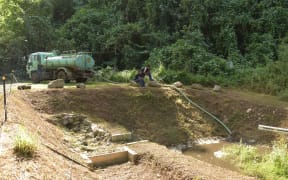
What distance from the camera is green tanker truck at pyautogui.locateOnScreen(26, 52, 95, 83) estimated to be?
15844 mm

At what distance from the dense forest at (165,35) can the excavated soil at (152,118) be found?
4517mm

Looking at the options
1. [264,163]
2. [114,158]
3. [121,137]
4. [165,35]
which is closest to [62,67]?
[121,137]

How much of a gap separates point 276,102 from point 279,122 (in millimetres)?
1948

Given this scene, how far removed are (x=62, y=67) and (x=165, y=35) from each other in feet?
30.9

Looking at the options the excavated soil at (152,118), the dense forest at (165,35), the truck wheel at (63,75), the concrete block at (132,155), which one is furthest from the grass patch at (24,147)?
the dense forest at (165,35)

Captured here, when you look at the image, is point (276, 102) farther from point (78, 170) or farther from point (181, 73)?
point (78, 170)

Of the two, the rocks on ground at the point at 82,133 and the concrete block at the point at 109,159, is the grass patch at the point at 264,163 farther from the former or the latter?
the rocks on ground at the point at 82,133

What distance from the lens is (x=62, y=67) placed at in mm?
16156

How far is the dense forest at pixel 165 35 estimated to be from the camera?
19.0 metres

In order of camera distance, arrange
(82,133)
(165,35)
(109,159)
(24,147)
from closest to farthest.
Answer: (24,147) < (109,159) < (82,133) < (165,35)

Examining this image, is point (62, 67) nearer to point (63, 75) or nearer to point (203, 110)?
point (63, 75)

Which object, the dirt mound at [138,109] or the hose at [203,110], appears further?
the hose at [203,110]

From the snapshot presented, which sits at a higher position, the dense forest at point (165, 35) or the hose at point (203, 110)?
the dense forest at point (165, 35)

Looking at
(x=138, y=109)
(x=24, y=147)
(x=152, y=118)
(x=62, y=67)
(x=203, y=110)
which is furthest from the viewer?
(x=62, y=67)
